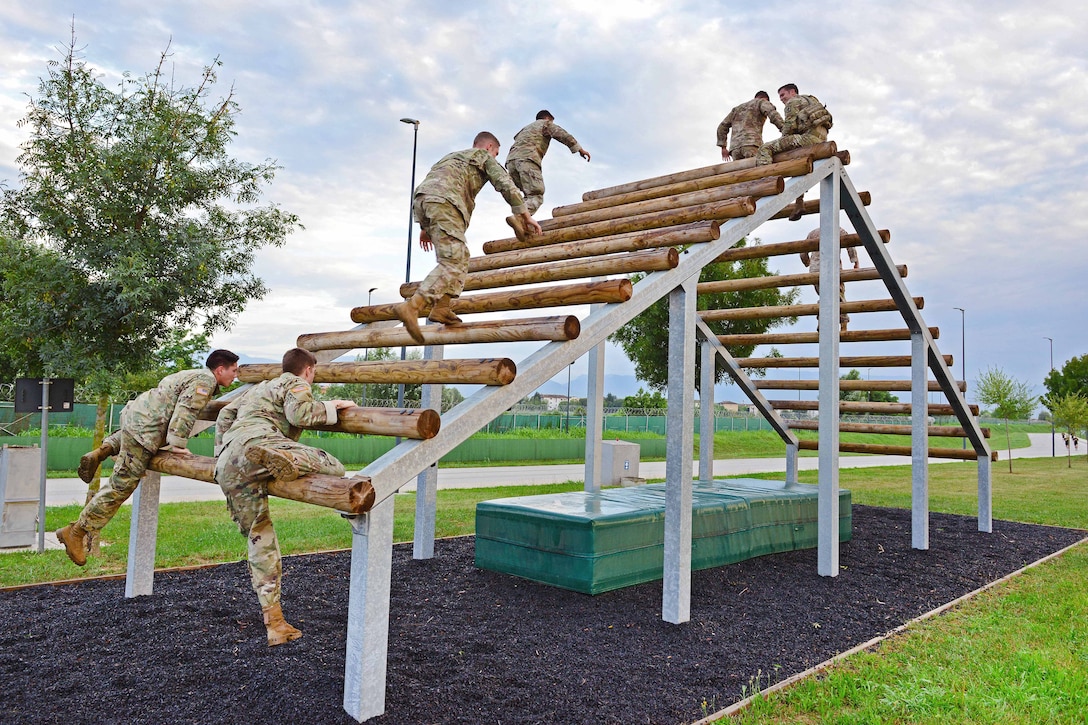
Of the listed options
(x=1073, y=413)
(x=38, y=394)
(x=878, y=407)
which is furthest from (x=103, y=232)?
(x=1073, y=413)

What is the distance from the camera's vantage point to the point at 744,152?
835 cm

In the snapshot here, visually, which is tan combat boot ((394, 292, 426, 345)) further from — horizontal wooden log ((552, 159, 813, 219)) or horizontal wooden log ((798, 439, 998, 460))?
horizontal wooden log ((798, 439, 998, 460))

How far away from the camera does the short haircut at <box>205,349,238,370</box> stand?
18.0ft

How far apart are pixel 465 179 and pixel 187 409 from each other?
2.71m

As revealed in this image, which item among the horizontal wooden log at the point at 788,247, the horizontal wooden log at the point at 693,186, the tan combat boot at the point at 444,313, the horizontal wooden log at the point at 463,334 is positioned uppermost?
the horizontal wooden log at the point at 693,186

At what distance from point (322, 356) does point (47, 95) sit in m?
4.74

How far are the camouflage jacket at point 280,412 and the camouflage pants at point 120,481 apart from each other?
1399mm

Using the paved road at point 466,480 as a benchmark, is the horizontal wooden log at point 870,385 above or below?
above

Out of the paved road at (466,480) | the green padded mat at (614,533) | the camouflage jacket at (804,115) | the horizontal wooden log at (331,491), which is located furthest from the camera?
the paved road at (466,480)

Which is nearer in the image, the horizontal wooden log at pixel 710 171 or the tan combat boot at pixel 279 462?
the tan combat boot at pixel 279 462

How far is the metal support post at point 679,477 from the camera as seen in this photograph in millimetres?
5215

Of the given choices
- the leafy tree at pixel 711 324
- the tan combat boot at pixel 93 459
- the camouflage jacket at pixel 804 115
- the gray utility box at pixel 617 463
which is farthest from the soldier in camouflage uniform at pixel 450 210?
the leafy tree at pixel 711 324

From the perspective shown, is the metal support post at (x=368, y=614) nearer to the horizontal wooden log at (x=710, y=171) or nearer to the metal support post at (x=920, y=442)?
the horizontal wooden log at (x=710, y=171)

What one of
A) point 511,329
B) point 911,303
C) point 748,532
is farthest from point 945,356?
point 511,329
